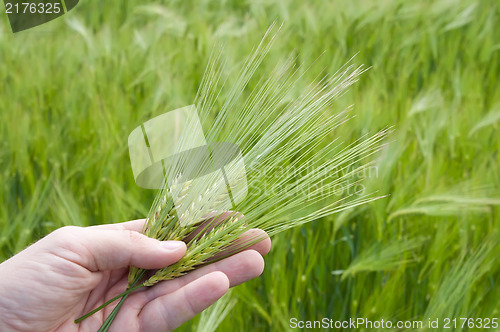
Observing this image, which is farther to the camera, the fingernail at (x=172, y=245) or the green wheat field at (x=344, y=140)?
the green wheat field at (x=344, y=140)

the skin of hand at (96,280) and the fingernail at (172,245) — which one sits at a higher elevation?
the fingernail at (172,245)

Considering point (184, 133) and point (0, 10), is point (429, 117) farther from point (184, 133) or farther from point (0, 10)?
point (0, 10)

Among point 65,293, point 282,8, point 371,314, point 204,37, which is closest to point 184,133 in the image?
point 65,293

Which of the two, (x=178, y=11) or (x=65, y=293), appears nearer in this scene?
(x=65, y=293)

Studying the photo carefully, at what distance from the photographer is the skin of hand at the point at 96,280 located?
37.5 inches

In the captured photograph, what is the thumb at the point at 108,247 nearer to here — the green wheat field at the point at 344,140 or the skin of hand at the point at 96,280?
the skin of hand at the point at 96,280

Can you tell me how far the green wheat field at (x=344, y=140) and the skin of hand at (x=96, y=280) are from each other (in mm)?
104

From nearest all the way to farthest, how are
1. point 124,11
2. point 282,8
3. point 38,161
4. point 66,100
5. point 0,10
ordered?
1. point 38,161
2. point 66,100
3. point 282,8
4. point 0,10
5. point 124,11

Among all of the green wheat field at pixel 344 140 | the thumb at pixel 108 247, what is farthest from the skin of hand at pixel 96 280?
the green wheat field at pixel 344 140

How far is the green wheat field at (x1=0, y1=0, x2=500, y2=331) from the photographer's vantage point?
1160 millimetres

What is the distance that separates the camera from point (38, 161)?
149 centimetres

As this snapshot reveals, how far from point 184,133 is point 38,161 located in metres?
0.67

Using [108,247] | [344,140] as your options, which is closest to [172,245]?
[108,247]

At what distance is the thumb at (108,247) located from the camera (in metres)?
0.92
